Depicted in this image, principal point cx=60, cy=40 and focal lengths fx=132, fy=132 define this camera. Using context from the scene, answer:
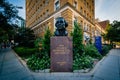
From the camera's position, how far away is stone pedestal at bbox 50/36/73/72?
23.8 feet

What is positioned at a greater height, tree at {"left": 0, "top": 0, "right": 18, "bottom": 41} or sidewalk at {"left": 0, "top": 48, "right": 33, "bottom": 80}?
tree at {"left": 0, "top": 0, "right": 18, "bottom": 41}

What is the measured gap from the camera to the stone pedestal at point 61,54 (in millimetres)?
7258

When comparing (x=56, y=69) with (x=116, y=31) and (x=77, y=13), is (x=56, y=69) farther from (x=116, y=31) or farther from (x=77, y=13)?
(x=116, y=31)

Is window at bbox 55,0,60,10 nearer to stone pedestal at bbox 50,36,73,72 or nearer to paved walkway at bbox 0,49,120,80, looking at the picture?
stone pedestal at bbox 50,36,73,72

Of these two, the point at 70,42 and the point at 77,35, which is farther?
the point at 77,35

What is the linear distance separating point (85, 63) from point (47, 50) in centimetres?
354

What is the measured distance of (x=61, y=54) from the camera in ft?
24.0

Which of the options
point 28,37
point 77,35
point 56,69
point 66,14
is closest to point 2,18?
point 66,14

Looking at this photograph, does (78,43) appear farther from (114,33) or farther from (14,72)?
(114,33)

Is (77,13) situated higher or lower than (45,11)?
→ lower

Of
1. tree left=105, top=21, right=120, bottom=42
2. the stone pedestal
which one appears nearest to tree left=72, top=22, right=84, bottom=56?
the stone pedestal

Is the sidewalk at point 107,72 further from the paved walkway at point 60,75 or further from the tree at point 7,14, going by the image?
the tree at point 7,14

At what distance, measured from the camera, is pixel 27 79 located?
5.93 m

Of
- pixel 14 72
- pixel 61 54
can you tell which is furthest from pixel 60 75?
pixel 14 72
